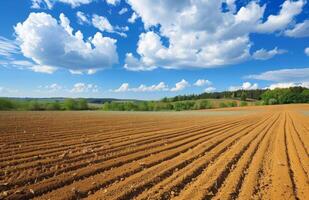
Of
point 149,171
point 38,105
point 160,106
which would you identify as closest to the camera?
point 149,171

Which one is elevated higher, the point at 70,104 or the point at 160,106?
the point at 70,104

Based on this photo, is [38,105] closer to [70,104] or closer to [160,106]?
[70,104]

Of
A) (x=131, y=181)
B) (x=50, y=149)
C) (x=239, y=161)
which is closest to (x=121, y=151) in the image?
(x=50, y=149)

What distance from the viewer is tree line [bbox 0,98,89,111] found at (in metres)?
79.9

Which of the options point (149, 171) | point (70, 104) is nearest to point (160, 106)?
point (70, 104)

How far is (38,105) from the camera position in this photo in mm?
89125

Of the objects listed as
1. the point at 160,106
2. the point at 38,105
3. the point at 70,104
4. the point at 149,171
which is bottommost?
the point at 149,171

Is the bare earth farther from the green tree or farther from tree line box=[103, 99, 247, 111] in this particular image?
tree line box=[103, 99, 247, 111]

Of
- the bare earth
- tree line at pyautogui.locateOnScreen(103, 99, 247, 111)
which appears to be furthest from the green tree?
the bare earth

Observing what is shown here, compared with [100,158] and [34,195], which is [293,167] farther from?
[34,195]

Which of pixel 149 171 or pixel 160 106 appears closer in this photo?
pixel 149 171

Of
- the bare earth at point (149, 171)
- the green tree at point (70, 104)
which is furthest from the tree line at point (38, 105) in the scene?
the bare earth at point (149, 171)

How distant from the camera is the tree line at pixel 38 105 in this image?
3147 inches

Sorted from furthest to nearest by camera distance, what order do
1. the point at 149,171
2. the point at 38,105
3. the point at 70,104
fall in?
the point at 70,104
the point at 38,105
the point at 149,171
